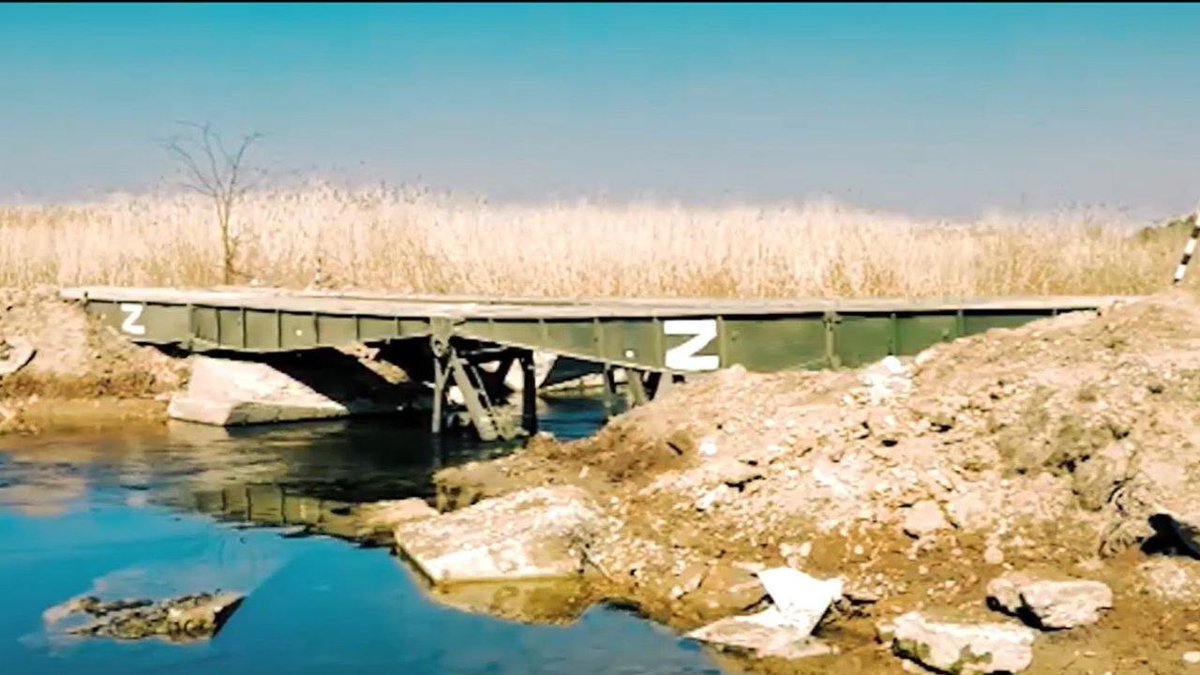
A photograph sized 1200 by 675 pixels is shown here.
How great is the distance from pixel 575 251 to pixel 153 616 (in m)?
13.2

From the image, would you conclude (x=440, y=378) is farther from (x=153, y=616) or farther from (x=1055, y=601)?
(x=1055, y=601)

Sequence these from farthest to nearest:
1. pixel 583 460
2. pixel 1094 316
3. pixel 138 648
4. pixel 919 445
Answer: pixel 583 460 < pixel 1094 316 < pixel 919 445 < pixel 138 648

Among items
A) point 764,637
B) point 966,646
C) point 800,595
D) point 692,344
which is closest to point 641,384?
point 692,344

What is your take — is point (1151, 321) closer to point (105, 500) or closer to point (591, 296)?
point (105, 500)

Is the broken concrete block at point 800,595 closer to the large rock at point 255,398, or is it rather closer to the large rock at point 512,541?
the large rock at point 512,541

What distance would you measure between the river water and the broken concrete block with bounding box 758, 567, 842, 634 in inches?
26.7

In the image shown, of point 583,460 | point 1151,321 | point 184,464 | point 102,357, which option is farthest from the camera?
point 102,357

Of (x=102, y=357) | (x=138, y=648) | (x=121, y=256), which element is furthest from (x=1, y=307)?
(x=138, y=648)

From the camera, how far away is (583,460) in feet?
41.8

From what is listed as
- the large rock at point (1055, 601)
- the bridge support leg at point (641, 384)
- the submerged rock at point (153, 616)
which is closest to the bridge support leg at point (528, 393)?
the bridge support leg at point (641, 384)

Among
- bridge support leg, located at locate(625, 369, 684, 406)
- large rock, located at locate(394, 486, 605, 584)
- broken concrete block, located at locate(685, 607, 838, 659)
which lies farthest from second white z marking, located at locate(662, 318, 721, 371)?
broken concrete block, located at locate(685, 607, 838, 659)

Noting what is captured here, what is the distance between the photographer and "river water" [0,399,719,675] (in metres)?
8.30

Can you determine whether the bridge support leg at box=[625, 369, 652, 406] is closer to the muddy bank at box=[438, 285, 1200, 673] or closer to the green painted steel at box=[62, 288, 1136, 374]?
the green painted steel at box=[62, 288, 1136, 374]

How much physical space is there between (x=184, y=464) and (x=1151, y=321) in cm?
956
